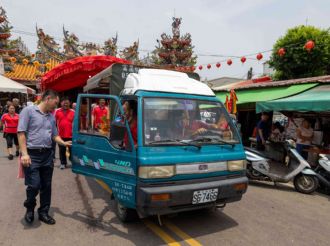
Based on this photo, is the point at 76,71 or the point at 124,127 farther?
the point at 76,71

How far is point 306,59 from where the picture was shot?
17422 millimetres

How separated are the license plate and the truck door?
780 millimetres

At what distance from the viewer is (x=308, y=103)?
273 inches

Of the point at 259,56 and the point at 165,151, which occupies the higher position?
the point at 259,56

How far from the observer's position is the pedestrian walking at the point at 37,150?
11.9 feet

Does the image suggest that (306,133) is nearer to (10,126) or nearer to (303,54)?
(10,126)

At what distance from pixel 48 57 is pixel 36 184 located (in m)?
18.1

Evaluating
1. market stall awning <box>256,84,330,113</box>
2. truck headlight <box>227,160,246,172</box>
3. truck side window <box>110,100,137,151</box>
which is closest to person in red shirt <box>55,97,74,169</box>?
truck side window <box>110,100,137,151</box>

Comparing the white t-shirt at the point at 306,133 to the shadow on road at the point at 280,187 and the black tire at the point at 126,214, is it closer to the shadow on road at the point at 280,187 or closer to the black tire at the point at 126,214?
the shadow on road at the point at 280,187

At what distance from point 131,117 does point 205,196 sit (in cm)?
145

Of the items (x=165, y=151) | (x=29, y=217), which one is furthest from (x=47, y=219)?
(x=165, y=151)

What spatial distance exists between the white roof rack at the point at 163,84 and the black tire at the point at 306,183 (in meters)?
3.25

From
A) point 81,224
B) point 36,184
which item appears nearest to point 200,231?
point 81,224

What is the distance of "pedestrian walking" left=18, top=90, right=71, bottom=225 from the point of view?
3615 millimetres
